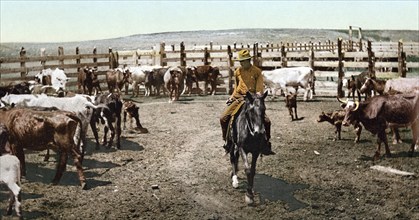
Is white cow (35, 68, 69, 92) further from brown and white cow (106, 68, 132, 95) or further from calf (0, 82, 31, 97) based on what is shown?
calf (0, 82, 31, 97)

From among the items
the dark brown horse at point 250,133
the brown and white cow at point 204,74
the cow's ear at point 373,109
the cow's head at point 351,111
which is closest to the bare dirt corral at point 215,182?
the dark brown horse at point 250,133

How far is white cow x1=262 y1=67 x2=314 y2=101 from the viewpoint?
64.8 feet

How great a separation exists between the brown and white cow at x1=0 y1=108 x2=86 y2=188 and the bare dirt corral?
689mm

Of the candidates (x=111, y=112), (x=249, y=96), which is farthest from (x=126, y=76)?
(x=249, y=96)

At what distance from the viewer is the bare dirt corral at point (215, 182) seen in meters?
7.23

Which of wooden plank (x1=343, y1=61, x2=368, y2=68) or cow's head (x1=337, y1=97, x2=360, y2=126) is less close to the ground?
wooden plank (x1=343, y1=61, x2=368, y2=68)

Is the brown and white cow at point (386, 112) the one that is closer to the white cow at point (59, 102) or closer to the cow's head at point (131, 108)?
the cow's head at point (131, 108)

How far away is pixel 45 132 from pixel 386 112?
7.50 metres

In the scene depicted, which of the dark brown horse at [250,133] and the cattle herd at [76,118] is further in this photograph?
the cattle herd at [76,118]

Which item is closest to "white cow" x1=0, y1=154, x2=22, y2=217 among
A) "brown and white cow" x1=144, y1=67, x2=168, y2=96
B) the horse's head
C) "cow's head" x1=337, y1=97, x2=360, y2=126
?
the horse's head

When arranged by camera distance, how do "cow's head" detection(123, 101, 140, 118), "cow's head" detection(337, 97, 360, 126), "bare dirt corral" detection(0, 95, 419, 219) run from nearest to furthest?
1. "bare dirt corral" detection(0, 95, 419, 219)
2. "cow's head" detection(337, 97, 360, 126)
3. "cow's head" detection(123, 101, 140, 118)

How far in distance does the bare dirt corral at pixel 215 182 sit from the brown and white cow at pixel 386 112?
0.71 meters

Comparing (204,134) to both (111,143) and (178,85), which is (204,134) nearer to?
(111,143)

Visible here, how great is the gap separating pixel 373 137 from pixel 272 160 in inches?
151
